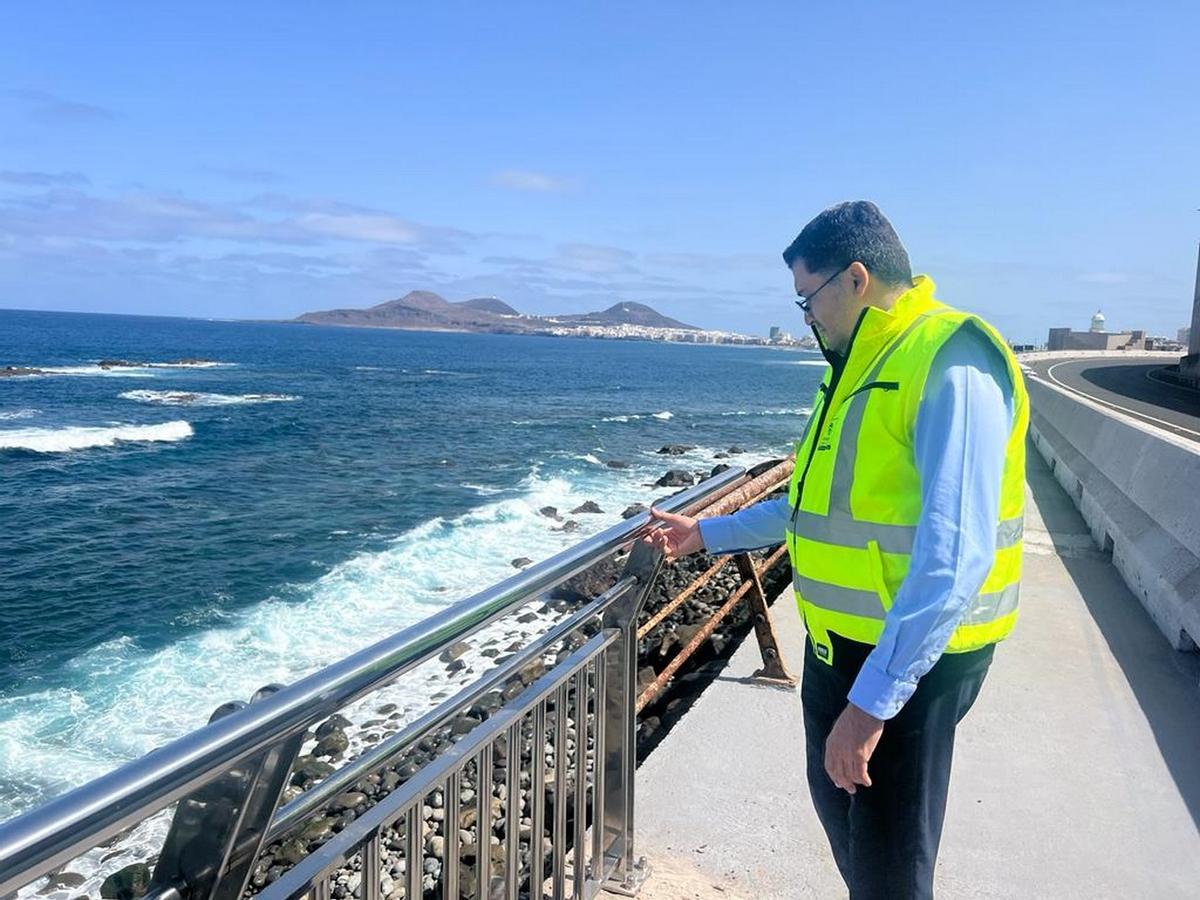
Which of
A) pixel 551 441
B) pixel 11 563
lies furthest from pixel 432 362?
pixel 11 563

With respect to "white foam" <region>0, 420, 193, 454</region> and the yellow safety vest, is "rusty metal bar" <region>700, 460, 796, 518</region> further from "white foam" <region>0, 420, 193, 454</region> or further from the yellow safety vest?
"white foam" <region>0, 420, 193, 454</region>

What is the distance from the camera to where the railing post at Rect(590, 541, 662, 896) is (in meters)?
2.99

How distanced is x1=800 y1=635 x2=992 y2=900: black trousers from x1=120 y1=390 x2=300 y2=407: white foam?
53839 mm

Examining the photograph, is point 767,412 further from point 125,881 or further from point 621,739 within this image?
point 621,739

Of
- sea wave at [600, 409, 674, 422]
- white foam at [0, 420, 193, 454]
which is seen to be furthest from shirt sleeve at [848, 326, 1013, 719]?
sea wave at [600, 409, 674, 422]

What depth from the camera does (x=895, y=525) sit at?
2066 mm

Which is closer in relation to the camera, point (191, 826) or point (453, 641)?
point (191, 826)

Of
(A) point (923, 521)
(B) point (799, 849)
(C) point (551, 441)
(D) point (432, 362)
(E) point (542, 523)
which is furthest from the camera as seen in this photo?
(D) point (432, 362)

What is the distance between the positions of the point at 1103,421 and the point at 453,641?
988 centimetres

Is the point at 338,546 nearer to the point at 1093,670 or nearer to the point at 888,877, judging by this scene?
the point at 1093,670

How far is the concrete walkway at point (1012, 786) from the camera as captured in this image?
11.0 feet

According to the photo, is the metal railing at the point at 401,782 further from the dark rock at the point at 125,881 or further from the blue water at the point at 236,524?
the blue water at the point at 236,524

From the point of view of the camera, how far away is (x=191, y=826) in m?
1.44

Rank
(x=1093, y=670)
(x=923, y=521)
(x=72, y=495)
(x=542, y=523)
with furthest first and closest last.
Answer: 1. (x=72, y=495)
2. (x=542, y=523)
3. (x=1093, y=670)
4. (x=923, y=521)
